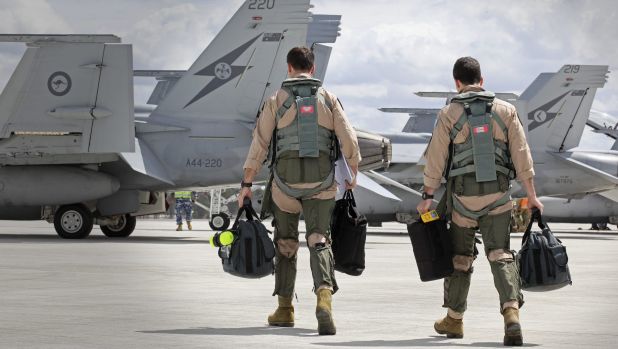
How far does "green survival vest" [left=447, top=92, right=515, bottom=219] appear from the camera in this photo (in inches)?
303

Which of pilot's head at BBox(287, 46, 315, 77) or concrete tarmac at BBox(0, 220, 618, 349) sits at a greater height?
pilot's head at BBox(287, 46, 315, 77)

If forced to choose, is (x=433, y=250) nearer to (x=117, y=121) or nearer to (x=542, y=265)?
(x=542, y=265)

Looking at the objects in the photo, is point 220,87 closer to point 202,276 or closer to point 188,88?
point 188,88

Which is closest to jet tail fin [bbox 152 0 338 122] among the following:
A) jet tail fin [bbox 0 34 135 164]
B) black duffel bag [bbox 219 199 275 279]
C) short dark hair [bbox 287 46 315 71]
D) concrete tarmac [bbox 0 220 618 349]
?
jet tail fin [bbox 0 34 135 164]

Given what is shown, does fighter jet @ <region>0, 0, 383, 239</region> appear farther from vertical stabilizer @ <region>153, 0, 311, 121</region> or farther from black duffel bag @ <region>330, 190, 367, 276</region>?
black duffel bag @ <region>330, 190, 367, 276</region>

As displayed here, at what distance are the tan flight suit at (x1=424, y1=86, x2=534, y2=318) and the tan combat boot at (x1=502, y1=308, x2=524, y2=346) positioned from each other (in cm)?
29

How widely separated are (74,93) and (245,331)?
14919 millimetres

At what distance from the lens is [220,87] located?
23422 millimetres

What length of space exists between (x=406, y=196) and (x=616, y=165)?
8792 millimetres

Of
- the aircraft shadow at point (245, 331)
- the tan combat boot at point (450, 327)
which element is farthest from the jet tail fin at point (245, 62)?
the tan combat boot at point (450, 327)

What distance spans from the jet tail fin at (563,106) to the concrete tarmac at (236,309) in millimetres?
23593

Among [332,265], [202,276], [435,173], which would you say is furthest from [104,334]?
[202,276]

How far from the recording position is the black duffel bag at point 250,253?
321 inches

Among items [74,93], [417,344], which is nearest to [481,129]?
[417,344]
